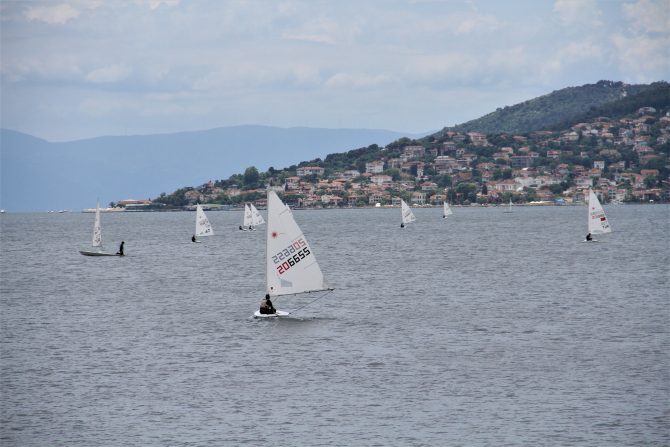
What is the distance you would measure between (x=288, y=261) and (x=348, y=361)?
10435 millimetres

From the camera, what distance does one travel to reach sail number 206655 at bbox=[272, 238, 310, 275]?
195 ft

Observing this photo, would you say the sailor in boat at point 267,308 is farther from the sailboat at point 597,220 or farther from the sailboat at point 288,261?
the sailboat at point 597,220

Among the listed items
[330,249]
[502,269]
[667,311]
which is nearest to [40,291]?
[502,269]

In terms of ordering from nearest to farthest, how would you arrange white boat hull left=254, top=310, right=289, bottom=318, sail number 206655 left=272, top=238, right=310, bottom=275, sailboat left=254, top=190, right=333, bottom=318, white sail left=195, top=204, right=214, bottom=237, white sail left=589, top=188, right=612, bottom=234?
sailboat left=254, top=190, right=333, bottom=318 < sail number 206655 left=272, top=238, right=310, bottom=275 < white boat hull left=254, top=310, right=289, bottom=318 < white sail left=589, top=188, right=612, bottom=234 < white sail left=195, top=204, right=214, bottom=237

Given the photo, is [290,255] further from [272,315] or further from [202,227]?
[202,227]

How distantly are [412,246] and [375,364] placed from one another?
94.9 m

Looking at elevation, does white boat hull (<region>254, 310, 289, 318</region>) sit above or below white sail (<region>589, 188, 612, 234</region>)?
below

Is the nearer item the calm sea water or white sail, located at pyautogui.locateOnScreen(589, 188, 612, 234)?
the calm sea water

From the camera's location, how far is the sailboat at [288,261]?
194ft

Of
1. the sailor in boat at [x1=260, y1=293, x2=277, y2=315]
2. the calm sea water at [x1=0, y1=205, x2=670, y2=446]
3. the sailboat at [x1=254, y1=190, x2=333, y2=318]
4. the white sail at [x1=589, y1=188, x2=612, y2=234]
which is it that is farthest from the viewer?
the white sail at [x1=589, y1=188, x2=612, y2=234]

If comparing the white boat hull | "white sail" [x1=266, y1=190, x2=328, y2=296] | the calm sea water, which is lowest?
the calm sea water


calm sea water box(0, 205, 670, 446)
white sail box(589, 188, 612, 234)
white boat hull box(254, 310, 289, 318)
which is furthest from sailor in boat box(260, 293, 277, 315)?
white sail box(589, 188, 612, 234)

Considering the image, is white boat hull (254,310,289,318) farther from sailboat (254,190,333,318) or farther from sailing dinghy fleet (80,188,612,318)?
sailboat (254,190,333,318)

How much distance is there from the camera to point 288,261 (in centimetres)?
5953
